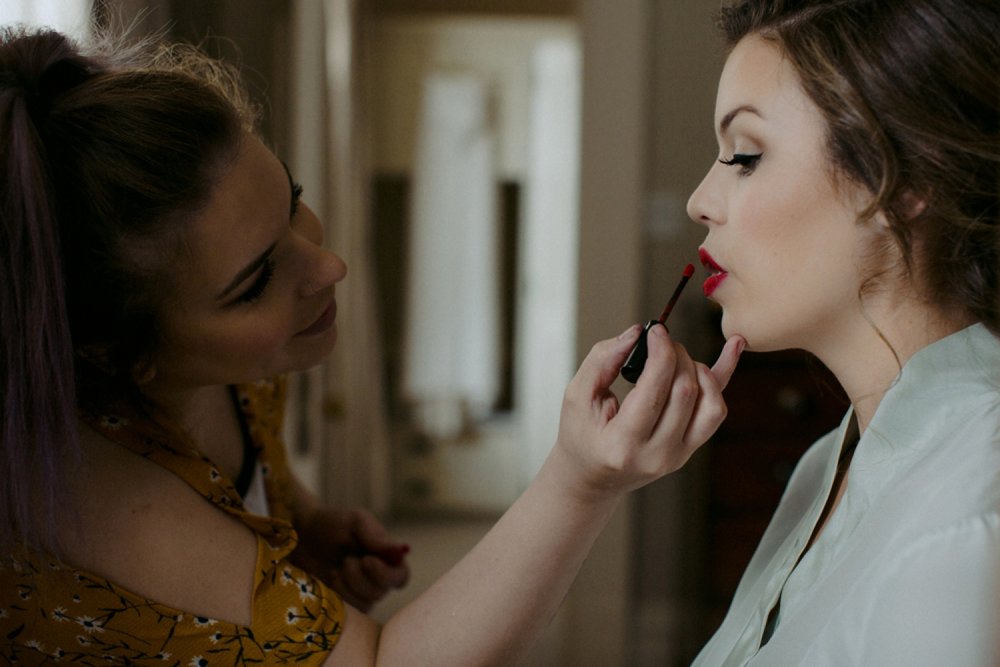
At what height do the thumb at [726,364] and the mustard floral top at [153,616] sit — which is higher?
the thumb at [726,364]

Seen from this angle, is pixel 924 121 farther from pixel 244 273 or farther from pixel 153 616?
pixel 153 616

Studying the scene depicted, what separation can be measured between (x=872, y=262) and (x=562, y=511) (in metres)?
0.34

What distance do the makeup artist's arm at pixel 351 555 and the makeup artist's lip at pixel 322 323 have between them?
0.33 meters

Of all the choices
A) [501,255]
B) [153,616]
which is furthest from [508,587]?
[501,255]

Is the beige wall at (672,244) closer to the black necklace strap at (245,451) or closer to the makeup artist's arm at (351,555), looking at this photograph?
the makeup artist's arm at (351,555)

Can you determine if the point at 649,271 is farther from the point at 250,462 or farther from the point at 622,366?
the point at 622,366

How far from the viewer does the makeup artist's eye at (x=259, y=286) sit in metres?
0.94

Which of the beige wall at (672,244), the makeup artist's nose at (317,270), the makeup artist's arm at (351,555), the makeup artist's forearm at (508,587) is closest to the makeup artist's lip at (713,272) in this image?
the makeup artist's forearm at (508,587)

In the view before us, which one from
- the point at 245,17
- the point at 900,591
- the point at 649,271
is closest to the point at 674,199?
the point at 649,271

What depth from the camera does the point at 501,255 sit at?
4.18 metres

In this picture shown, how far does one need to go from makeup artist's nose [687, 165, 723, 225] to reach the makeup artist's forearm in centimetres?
28

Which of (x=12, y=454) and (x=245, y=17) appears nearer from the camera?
(x=12, y=454)

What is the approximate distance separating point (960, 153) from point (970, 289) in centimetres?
12

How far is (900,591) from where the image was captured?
643mm
